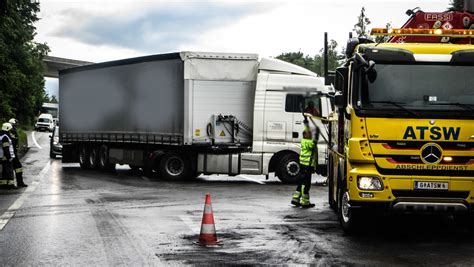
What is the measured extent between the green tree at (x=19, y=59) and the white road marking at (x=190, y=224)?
16.1 metres

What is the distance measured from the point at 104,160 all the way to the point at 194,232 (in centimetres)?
1474

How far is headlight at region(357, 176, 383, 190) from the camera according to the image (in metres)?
10.4

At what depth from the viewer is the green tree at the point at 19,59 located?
4147 centimetres

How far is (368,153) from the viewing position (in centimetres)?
1046

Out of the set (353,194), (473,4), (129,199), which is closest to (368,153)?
(353,194)

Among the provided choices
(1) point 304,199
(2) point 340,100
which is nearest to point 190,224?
(2) point 340,100

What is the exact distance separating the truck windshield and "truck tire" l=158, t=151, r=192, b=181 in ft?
37.4

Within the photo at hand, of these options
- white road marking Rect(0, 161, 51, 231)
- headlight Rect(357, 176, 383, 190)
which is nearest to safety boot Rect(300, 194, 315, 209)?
headlight Rect(357, 176, 383, 190)

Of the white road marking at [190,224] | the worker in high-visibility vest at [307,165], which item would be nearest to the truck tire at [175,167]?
the worker in high-visibility vest at [307,165]

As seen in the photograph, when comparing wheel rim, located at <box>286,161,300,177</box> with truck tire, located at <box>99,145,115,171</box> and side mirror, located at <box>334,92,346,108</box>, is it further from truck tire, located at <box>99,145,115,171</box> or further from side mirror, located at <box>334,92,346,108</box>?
side mirror, located at <box>334,92,346,108</box>

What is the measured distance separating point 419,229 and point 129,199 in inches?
254

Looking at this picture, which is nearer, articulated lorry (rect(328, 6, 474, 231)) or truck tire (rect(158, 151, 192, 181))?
articulated lorry (rect(328, 6, 474, 231))

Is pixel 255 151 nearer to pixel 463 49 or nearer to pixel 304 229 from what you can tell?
pixel 304 229

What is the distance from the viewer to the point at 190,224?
12172mm
